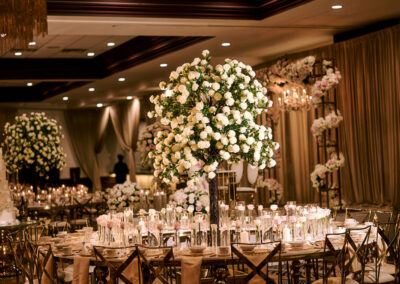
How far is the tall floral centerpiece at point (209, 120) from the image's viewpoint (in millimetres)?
5270

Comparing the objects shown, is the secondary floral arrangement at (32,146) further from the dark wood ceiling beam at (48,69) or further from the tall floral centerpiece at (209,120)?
the tall floral centerpiece at (209,120)

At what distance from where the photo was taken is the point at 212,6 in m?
8.96

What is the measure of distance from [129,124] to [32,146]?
690 centimetres

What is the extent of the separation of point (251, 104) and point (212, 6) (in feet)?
12.5

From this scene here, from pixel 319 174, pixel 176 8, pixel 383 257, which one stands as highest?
pixel 176 8

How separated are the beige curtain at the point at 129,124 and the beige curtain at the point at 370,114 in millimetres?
7990


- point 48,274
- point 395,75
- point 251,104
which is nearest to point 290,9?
point 395,75

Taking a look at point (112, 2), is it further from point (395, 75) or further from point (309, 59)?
point (395, 75)

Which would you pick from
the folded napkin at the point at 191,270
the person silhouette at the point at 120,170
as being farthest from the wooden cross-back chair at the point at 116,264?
the person silhouette at the point at 120,170

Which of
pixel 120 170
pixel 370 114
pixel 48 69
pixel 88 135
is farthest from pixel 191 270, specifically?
pixel 88 135

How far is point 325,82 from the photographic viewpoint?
10.4 meters

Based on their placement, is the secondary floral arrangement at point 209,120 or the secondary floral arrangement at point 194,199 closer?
the secondary floral arrangement at point 209,120

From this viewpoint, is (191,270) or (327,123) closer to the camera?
(191,270)

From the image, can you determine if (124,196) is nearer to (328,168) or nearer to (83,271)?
(328,168)
